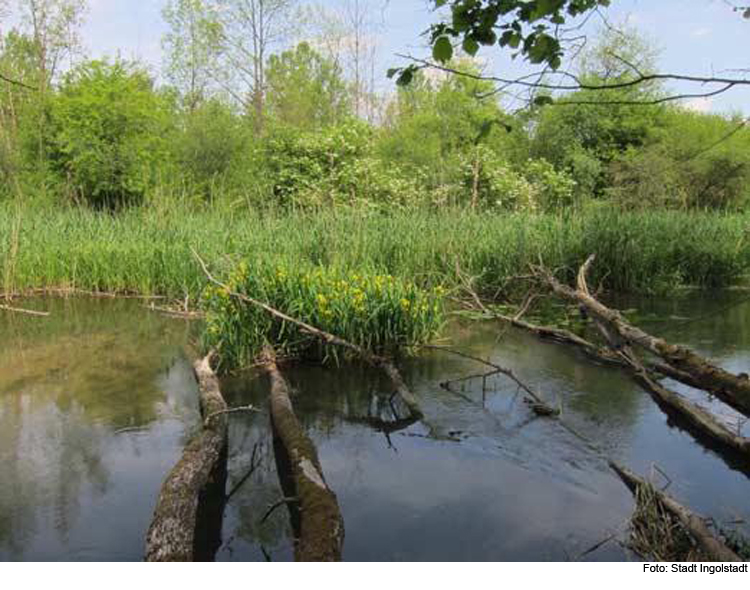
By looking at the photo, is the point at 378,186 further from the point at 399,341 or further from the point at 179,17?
the point at 179,17

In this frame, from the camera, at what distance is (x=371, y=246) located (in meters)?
8.34

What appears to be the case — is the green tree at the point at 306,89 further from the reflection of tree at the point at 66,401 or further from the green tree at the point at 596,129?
the reflection of tree at the point at 66,401

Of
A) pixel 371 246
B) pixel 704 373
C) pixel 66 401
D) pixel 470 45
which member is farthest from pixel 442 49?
pixel 371 246

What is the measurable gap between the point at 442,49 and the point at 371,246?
222 inches

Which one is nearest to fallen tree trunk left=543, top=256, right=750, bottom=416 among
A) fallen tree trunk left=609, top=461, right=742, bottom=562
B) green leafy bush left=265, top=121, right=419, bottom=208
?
fallen tree trunk left=609, top=461, right=742, bottom=562

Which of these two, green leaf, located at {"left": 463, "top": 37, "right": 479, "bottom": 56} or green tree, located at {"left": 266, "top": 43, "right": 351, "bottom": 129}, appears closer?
green leaf, located at {"left": 463, "top": 37, "right": 479, "bottom": 56}

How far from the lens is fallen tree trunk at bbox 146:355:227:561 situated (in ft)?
8.96

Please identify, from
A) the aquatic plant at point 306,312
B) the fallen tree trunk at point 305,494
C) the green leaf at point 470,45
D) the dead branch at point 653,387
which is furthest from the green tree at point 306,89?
the green leaf at point 470,45

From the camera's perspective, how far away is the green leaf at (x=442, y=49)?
2721 mm

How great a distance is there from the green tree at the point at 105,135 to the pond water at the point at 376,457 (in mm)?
10037

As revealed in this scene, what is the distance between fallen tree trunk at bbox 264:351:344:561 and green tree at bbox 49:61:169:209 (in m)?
12.4

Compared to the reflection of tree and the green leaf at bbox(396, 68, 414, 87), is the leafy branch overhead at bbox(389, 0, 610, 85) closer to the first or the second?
the green leaf at bbox(396, 68, 414, 87)

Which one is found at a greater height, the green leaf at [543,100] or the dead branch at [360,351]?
the green leaf at [543,100]

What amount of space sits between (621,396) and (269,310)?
8.93 ft
